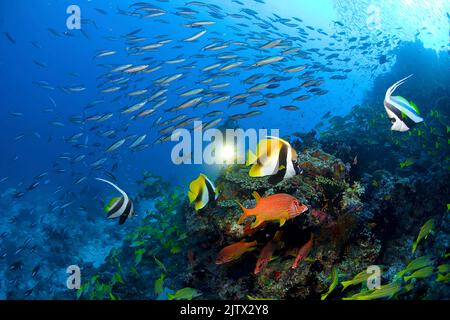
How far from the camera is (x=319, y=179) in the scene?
512 cm

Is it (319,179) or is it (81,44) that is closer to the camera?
(319,179)

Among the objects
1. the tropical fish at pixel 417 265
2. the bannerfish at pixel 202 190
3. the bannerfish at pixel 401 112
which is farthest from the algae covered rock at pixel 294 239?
the bannerfish at pixel 401 112

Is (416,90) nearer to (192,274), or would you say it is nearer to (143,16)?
(143,16)

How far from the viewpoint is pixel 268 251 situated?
4172mm

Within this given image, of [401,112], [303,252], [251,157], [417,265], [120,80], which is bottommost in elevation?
[120,80]

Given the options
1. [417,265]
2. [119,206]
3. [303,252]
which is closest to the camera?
[119,206]

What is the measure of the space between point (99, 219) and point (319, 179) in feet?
59.5

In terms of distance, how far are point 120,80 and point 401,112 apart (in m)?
10.2

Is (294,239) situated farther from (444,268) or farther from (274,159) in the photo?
(274,159)

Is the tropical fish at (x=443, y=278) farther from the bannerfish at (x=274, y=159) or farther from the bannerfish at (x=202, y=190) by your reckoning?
the bannerfish at (x=202, y=190)

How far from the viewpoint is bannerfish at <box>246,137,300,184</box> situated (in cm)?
270

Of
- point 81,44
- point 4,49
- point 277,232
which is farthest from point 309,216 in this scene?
point 4,49

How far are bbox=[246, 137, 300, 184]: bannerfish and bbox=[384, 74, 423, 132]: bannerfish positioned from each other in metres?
1.24

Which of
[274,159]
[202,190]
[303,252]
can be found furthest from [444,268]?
[202,190]
